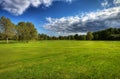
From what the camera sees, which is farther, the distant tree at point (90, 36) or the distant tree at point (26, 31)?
the distant tree at point (90, 36)

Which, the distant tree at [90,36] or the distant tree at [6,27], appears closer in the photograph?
the distant tree at [6,27]

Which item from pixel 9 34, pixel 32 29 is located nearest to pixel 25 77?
pixel 9 34

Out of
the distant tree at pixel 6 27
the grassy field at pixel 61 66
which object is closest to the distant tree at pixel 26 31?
the distant tree at pixel 6 27

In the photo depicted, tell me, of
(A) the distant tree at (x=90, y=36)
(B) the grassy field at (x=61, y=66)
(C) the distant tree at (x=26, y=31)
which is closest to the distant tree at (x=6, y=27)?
(C) the distant tree at (x=26, y=31)

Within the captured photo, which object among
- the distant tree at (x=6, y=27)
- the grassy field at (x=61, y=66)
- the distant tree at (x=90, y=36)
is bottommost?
the grassy field at (x=61, y=66)

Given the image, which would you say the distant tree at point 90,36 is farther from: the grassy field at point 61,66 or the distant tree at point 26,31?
the grassy field at point 61,66

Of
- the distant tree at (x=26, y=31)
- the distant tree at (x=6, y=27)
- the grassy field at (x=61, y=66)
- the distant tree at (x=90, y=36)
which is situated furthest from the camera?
the distant tree at (x=90, y=36)

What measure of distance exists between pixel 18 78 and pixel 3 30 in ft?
231

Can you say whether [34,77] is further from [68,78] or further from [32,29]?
[32,29]

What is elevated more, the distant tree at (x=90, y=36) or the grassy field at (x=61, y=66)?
the distant tree at (x=90, y=36)

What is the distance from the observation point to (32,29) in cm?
8988

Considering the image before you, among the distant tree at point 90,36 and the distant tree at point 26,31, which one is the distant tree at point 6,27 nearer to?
the distant tree at point 26,31

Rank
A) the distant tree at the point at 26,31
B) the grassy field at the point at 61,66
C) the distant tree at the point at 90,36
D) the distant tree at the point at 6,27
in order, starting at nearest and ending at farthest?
the grassy field at the point at 61,66, the distant tree at the point at 6,27, the distant tree at the point at 26,31, the distant tree at the point at 90,36

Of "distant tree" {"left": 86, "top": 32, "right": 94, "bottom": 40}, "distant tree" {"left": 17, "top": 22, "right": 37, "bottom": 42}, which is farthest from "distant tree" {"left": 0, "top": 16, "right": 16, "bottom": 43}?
"distant tree" {"left": 86, "top": 32, "right": 94, "bottom": 40}
